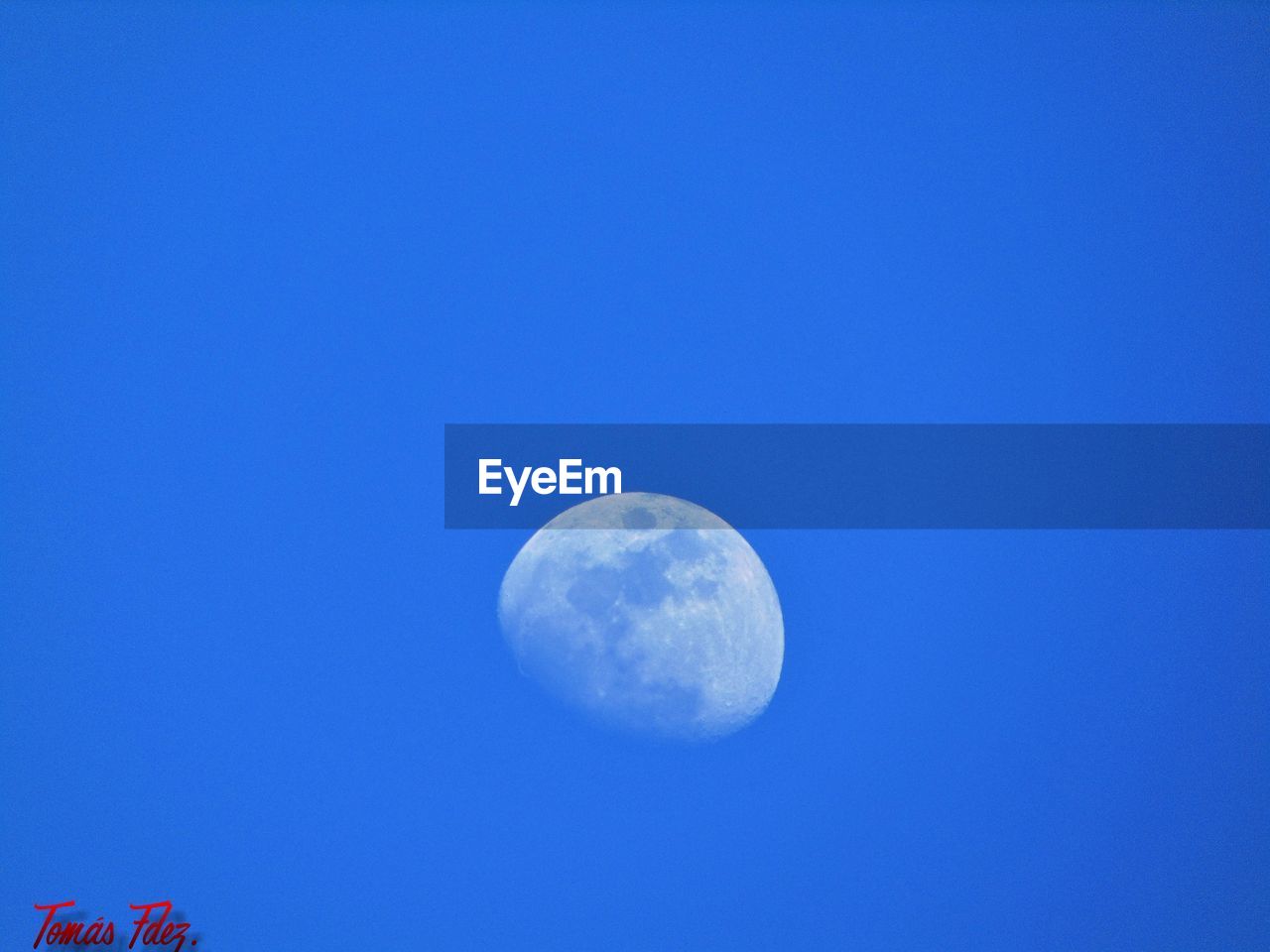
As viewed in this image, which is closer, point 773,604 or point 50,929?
point 50,929

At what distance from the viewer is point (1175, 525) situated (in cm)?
1126

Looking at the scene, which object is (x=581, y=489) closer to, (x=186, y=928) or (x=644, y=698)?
(x=644, y=698)

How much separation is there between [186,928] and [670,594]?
195 inches

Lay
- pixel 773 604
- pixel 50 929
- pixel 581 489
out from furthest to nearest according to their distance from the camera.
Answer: pixel 773 604, pixel 581 489, pixel 50 929

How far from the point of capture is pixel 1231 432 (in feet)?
38.2

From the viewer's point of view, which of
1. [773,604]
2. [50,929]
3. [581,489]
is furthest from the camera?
[773,604]

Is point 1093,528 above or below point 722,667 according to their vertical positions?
above

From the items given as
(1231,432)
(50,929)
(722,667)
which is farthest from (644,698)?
(1231,432)

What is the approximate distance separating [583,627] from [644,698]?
82cm

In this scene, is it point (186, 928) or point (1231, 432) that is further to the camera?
point (1231, 432)

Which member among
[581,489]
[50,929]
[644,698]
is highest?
[581,489]

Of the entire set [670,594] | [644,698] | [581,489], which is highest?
[581,489]

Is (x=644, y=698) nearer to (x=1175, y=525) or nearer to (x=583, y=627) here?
(x=583, y=627)

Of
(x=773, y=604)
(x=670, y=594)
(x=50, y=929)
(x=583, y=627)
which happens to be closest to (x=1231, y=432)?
(x=773, y=604)
